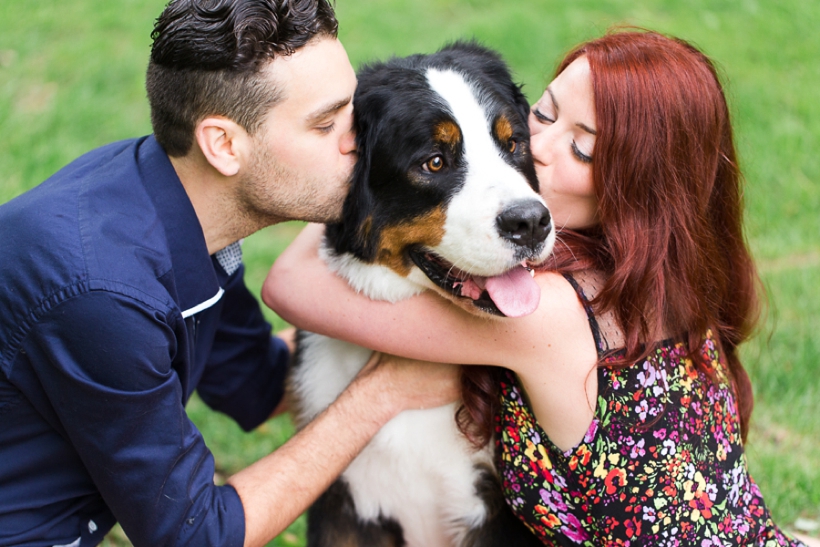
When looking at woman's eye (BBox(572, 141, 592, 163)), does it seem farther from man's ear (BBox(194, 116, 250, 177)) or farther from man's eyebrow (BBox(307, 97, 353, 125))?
man's ear (BBox(194, 116, 250, 177))

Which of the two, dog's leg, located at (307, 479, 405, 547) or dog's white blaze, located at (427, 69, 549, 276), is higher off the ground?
dog's white blaze, located at (427, 69, 549, 276)

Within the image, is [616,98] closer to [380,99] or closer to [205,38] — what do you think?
[380,99]

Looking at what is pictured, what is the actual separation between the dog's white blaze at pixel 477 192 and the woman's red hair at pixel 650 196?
0.23m

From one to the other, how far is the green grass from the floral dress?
1.19m

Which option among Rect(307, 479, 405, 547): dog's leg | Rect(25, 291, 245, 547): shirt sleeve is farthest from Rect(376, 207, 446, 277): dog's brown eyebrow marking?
Rect(307, 479, 405, 547): dog's leg

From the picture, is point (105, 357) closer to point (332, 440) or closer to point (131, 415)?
point (131, 415)

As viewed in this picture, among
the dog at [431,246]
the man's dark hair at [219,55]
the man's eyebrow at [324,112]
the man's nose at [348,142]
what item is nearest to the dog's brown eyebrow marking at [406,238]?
the dog at [431,246]

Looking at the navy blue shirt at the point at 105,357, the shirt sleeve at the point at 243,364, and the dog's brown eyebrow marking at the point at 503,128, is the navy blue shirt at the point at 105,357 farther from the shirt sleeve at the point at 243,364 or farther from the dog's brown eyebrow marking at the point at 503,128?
the dog's brown eyebrow marking at the point at 503,128

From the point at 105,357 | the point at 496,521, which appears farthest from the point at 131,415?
the point at 496,521

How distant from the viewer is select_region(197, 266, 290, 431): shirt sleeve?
299 cm

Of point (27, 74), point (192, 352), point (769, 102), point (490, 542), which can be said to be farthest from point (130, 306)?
point (769, 102)

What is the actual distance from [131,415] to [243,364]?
1116 millimetres

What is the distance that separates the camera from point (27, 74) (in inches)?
247

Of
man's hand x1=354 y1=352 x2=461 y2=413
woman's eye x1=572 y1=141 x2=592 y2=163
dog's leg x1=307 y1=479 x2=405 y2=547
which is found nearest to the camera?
woman's eye x1=572 y1=141 x2=592 y2=163
